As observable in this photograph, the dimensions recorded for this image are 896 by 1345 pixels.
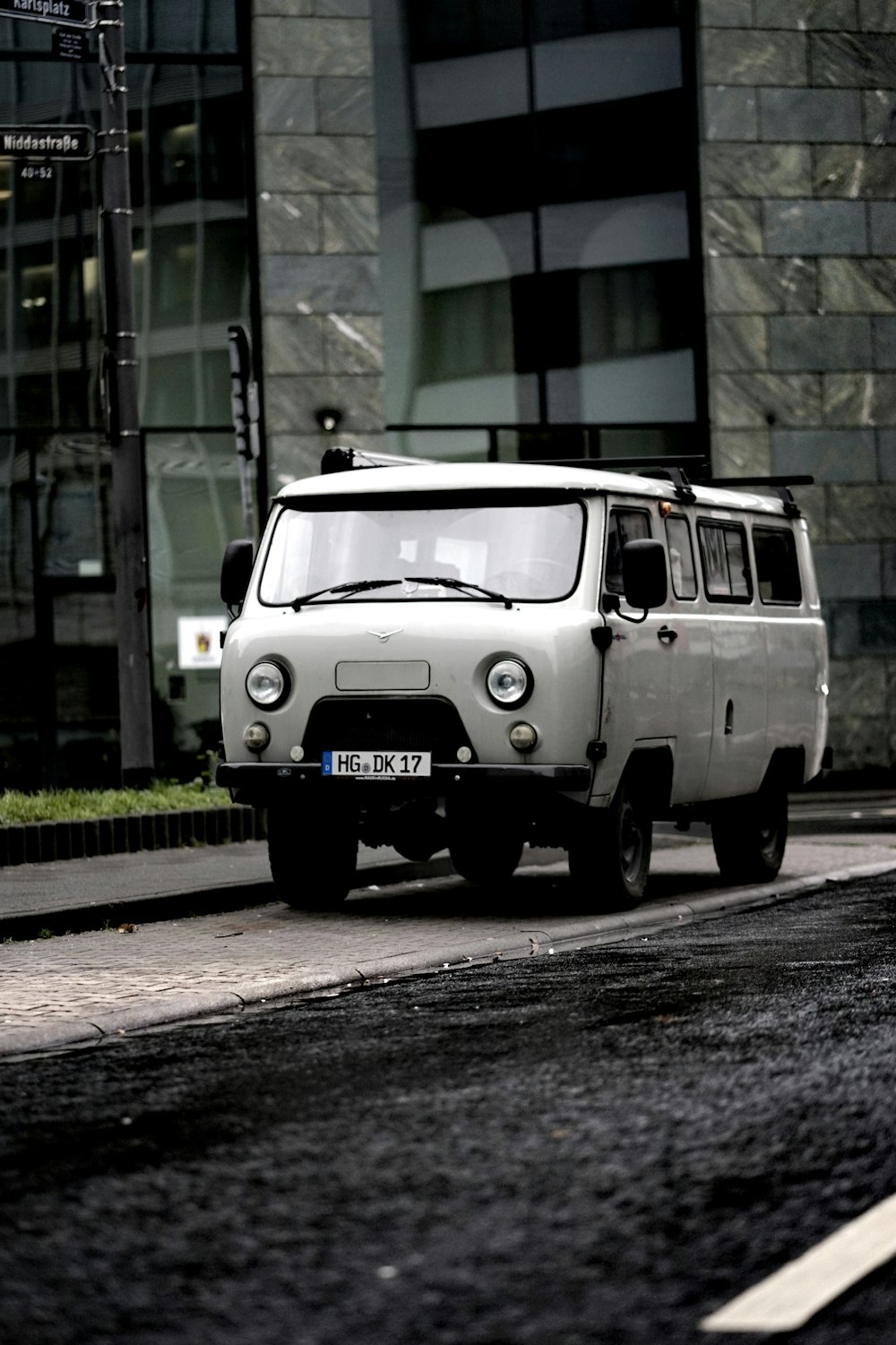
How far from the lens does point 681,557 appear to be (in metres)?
12.4

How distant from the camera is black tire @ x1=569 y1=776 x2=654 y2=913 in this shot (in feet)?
37.7

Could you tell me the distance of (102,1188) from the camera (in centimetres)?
484

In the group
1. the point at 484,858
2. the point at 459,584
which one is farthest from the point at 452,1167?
the point at 484,858

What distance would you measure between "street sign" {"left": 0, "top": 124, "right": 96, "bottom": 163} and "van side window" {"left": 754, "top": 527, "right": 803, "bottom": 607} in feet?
16.6

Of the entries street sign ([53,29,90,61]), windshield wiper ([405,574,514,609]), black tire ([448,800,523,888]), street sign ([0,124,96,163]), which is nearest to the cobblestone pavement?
black tire ([448,800,523,888])

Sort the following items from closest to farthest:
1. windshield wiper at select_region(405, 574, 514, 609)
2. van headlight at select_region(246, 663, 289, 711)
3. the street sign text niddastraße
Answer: windshield wiper at select_region(405, 574, 514, 609) → van headlight at select_region(246, 663, 289, 711) → the street sign text niddastraße

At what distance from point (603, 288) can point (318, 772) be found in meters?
13.2

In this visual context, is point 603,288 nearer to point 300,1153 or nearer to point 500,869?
point 500,869

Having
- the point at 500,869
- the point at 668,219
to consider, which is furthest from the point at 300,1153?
the point at 668,219

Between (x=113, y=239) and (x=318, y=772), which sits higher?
(x=113, y=239)

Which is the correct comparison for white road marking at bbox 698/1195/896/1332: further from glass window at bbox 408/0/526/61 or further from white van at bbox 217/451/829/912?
glass window at bbox 408/0/526/61

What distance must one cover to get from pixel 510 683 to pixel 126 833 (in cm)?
405

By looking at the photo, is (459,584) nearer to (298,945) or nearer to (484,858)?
(298,945)

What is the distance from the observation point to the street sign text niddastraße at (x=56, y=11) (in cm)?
1413
